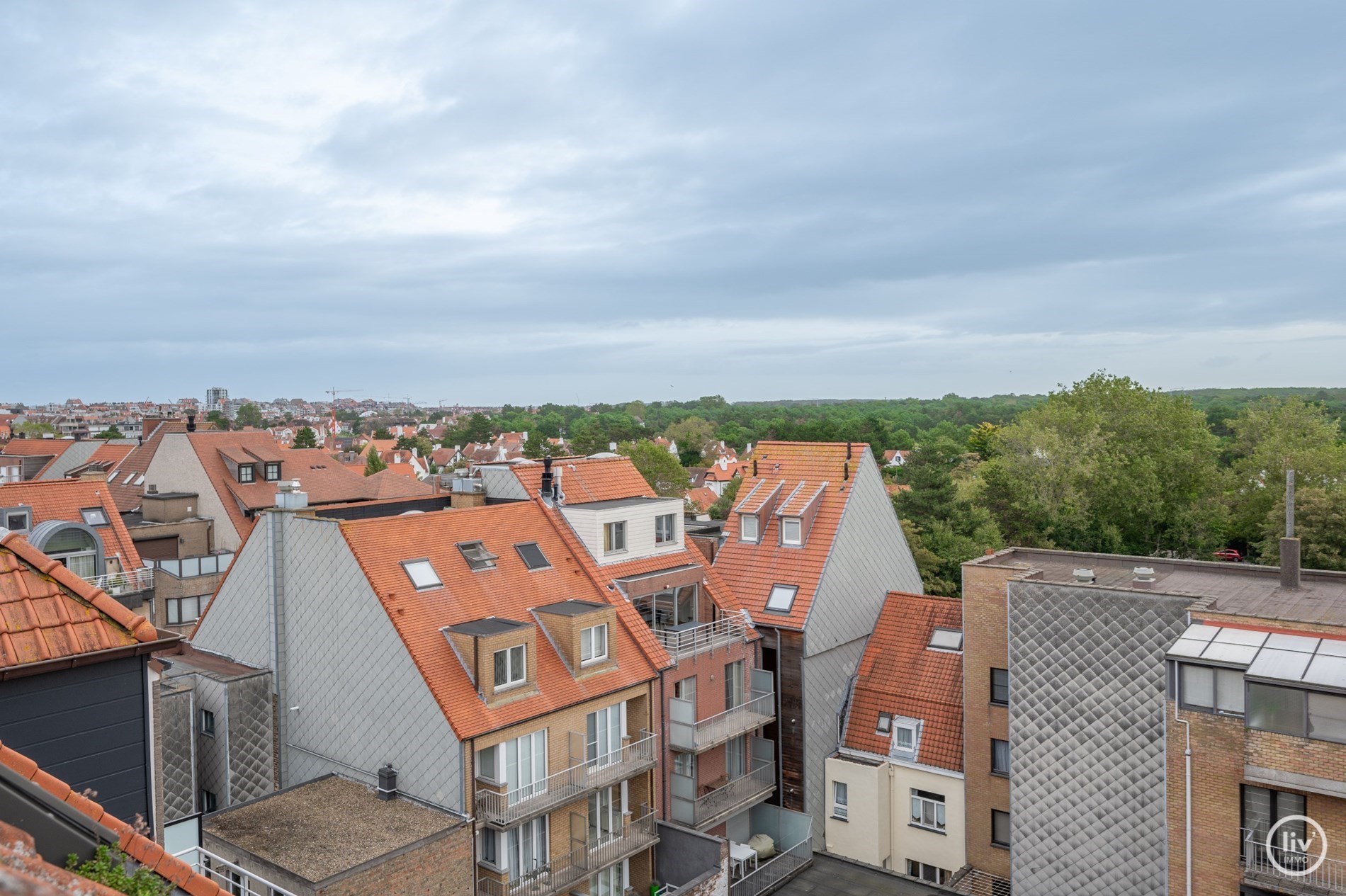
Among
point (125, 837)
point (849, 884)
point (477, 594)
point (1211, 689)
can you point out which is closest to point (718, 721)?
point (849, 884)

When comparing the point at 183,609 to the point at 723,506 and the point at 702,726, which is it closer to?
the point at 702,726

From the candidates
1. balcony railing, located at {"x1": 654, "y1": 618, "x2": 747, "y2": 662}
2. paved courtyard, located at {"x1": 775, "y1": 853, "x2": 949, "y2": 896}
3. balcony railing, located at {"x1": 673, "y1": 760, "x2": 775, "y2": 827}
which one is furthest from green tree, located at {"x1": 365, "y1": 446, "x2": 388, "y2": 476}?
paved courtyard, located at {"x1": 775, "y1": 853, "x2": 949, "y2": 896}

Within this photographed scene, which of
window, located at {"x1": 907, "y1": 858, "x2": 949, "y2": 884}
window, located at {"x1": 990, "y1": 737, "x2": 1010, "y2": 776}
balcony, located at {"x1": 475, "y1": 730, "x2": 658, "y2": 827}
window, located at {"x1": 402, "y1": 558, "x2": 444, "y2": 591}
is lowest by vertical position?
window, located at {"x1": 907, "y1": 858, "x2": 949, "y2": 884}

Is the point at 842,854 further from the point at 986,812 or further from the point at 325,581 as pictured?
the point at 325,581

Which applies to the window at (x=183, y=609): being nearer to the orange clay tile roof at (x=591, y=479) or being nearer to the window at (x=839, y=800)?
the orange clay tile roof at (x=591, y=479)

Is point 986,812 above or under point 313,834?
under

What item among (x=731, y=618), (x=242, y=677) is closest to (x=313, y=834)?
(x=242, y=677)

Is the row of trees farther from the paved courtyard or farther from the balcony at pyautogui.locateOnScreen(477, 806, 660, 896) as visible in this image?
the balcony at pyautogui.locateOnScreen(477, 806, 660, 896)
